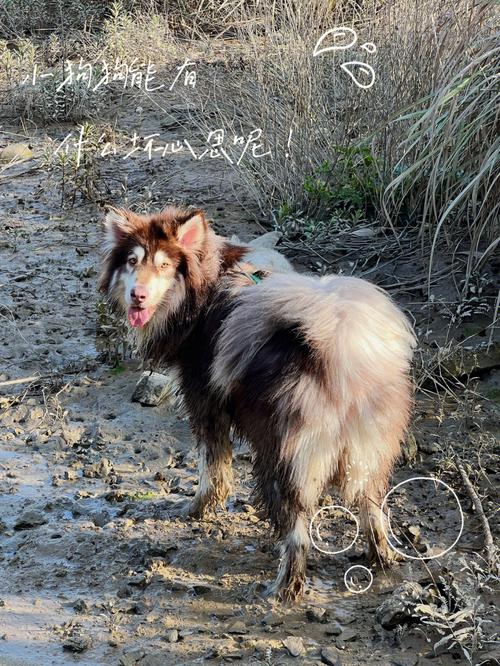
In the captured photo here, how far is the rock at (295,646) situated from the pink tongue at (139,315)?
1472 millimetres

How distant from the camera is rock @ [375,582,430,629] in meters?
3.32

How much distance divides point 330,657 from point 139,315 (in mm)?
1628

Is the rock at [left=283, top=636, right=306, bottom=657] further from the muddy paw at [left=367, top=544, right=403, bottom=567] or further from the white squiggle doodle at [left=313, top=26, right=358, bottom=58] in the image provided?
the white squiggle doodle at [left=313, top=26, right=358, bottom=58]

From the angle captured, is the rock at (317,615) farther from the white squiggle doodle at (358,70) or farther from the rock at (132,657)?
the white squiggle doodle at (358,70)

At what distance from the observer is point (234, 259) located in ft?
13.7

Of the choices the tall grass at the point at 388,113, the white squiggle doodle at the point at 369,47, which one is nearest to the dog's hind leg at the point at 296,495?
the tall grass at the point at 388,113

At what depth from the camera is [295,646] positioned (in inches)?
128

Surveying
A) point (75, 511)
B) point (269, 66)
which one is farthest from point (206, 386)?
point (269, 66)

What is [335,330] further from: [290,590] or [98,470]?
[98,470]

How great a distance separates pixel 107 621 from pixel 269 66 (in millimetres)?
4467

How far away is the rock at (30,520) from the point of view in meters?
4.15

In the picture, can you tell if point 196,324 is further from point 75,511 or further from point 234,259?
point 75,511

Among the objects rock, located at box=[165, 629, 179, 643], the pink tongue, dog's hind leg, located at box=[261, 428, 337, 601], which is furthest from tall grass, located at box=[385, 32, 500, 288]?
rock, located at box=[165, 629, 179, 643]

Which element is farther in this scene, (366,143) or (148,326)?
(366,143)
